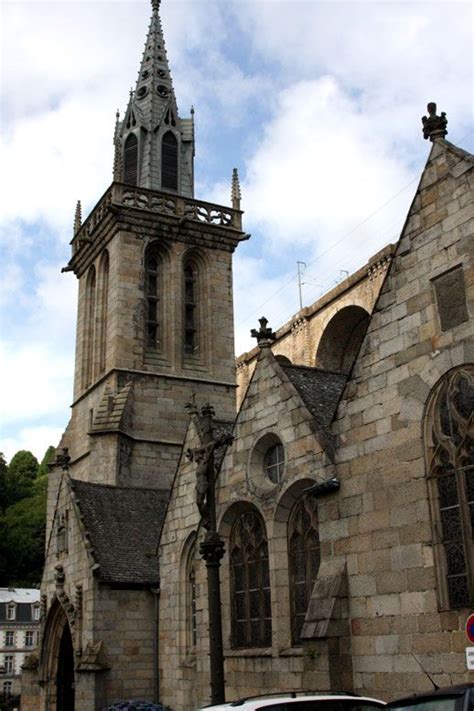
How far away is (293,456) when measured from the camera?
14.4 m

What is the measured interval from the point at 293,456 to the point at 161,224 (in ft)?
62.9

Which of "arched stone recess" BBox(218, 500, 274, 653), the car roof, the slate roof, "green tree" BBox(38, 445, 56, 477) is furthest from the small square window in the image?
the car roof

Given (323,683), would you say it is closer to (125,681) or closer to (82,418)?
(125,681)

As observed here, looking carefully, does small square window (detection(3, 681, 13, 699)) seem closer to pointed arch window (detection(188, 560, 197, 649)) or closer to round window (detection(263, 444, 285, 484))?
pointed arch window (detection(188, 560, 197, 649))

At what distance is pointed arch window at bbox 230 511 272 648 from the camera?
15234mm

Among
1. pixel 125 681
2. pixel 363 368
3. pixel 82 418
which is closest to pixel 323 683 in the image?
pixel 363 368

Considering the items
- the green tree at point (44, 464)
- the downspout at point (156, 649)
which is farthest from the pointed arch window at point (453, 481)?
the green tree at point (44, 464)

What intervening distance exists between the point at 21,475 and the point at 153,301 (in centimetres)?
6575

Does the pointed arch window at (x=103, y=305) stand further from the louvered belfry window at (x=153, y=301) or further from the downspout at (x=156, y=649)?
the downspout at (x=156, y=649)

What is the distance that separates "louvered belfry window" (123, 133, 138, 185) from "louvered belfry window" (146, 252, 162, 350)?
13.2ft

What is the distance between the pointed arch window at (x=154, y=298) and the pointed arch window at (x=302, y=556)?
17165mm

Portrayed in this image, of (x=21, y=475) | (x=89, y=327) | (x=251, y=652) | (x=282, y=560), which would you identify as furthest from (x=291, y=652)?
(x=21, y=475)

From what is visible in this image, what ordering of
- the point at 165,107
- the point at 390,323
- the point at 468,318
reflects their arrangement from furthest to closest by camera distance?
the point at 165,107 < the point at 390,323 < the point at 468,318

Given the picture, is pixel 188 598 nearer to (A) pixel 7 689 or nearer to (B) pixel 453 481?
(B) pixel 453 481
